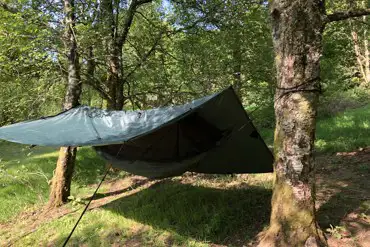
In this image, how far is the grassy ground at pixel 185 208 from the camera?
8.81 feet

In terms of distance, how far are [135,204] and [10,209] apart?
1806 millimetres

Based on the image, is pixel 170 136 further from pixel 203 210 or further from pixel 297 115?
pixel 297 115

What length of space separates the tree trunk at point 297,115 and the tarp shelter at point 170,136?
0.55 m

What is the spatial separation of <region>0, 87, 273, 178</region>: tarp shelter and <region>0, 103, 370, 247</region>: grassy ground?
1.61 feet

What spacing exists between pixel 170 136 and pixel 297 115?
4.88ft

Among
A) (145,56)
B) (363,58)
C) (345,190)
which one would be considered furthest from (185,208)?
(363,58)

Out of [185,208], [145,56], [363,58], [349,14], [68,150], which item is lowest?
[185,208]

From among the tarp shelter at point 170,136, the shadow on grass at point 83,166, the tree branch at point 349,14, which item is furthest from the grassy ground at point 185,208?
the tree branch at point 349,14

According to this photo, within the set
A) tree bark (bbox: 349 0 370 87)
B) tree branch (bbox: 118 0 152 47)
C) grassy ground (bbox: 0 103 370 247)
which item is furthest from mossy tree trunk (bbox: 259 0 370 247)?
tree bark (bbox: 349 0 370 87)

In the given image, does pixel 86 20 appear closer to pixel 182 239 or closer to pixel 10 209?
pixel 10 209

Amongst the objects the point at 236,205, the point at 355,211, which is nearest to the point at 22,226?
the point at 236,205

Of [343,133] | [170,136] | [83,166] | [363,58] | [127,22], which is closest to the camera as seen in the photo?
[170,136]

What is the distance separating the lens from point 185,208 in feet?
10.8

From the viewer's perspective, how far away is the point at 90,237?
10.0 ft
